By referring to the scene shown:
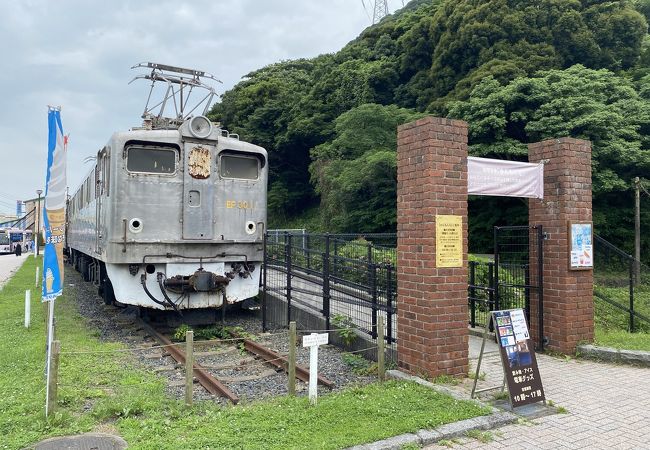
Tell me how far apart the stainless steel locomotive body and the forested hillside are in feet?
41.1

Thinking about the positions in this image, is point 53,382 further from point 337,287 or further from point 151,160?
point 151,160

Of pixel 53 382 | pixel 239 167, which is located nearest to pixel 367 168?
pixel 239 167

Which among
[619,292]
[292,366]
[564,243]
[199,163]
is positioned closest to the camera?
[292,366]

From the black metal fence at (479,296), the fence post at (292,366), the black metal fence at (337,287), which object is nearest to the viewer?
the fence post at (292,366)

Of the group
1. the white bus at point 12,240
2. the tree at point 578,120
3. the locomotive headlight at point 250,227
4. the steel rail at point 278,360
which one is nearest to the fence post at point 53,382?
the steel rail at point 278,360

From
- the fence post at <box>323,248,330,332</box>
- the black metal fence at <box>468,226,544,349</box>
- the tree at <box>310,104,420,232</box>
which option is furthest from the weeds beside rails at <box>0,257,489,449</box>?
the tree at <box>310,104,420,232</box>

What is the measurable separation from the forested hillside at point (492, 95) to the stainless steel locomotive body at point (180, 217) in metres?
12.5

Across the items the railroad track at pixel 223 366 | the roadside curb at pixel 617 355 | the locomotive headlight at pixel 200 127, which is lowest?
the railroad track at pixel 223 366

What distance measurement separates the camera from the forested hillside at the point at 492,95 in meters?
18.2

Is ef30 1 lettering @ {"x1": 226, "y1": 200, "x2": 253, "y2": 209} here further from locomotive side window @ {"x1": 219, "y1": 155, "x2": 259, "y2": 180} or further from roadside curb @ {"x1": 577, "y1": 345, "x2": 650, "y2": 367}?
roadside curb @ {"x1": 577, "y1": 345, "x2": 650, "y2": 367}

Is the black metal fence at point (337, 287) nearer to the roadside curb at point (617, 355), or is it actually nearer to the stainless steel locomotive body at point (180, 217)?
the stainless steel locomotive body at point (180, 217)

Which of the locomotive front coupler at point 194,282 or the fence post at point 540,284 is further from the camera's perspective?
the locomotive front coupler at point 194,282

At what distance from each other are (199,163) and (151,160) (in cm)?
84

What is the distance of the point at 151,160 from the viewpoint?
8.80 m
